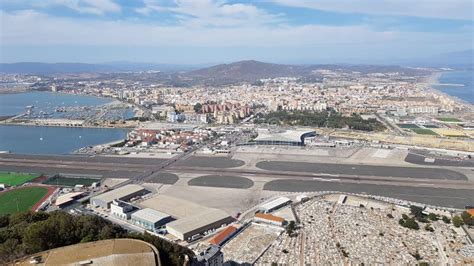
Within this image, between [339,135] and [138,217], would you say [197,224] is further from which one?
[339,135]

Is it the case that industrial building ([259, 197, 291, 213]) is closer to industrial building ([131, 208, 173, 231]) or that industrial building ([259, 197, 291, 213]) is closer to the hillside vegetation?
industrial building ([131, 208, 173, 231])

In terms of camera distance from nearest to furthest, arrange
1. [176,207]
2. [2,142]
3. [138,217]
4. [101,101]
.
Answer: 1. [138,217]
2. [176,207]
3. [2,142]
4. [101,101]

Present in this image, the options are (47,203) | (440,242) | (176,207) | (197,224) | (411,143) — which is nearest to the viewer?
(440,242)

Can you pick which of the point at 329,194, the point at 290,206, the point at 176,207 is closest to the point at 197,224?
the point at 176,207

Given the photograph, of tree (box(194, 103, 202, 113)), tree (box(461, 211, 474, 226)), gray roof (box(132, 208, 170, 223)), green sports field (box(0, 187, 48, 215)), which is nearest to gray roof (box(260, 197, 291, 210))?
gray roof (box(132, 208, 170, 223))

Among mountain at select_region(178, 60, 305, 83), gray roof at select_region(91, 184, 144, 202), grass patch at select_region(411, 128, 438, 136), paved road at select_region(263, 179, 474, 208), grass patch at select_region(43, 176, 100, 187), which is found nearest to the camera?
gray roof at select_region(91, 184, 144, 202)
